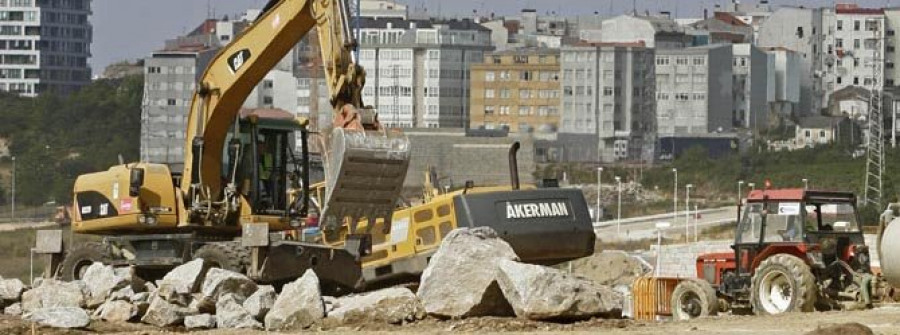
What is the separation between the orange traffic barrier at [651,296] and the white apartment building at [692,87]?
14109cm

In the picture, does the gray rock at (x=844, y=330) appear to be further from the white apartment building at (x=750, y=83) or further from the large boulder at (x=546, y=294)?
the white apartment building at (x=750, y=83)

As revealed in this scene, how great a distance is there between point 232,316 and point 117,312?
137 centimetres

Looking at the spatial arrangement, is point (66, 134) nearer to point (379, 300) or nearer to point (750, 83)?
point (750, 83)

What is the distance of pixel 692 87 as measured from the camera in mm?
175625

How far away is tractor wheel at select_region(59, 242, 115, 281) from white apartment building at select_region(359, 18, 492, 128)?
138410 mm

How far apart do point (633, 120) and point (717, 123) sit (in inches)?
286

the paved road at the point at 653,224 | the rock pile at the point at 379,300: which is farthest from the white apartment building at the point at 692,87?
the rock pile at the point at 379,300

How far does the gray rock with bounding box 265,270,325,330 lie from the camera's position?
27.5 meters

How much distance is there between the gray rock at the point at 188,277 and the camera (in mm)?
29172

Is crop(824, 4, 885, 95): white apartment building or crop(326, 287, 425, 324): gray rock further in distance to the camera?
crop(824, 4, 885, 95): white apartment building

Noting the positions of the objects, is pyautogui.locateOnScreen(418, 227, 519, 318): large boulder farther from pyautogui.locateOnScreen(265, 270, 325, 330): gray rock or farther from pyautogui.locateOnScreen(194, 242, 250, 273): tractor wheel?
pyautogui.locateOnScreen(194, 242, 250, 273): tractor wheel

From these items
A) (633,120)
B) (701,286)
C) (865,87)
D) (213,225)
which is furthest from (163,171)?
(865,87)

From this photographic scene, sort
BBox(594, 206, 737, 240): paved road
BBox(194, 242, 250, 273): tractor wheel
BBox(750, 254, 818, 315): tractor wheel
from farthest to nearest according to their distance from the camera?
1. BBox(594, 206, 737, 240): paved road
2. BBox(194, 242, 250, 273): tractor wheel
3. BBox(750, 254, 818, 315): tractor wheel

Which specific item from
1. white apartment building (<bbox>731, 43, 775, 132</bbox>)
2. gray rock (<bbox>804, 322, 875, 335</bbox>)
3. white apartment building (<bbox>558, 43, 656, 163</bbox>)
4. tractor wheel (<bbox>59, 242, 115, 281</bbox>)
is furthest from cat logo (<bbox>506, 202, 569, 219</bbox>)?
white apartment building (<bbox>731, 43, 775, 132</bbox>)
